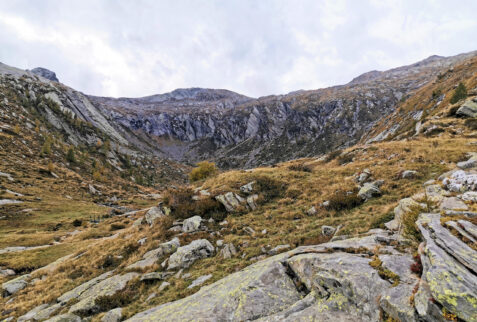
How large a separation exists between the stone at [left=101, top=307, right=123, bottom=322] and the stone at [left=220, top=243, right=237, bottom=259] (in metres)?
5.24

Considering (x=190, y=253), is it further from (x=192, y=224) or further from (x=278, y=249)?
(x=278, y=249)

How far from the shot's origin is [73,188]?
181 feet

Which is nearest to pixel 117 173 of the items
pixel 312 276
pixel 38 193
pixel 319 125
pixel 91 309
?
pixel 38 193

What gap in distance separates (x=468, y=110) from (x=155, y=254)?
4710 cm

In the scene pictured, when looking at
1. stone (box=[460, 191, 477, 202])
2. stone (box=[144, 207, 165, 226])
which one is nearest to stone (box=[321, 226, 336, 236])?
stone (box=[460, 191, 477, 202])

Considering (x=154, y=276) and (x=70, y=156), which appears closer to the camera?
(x=154, y=276)

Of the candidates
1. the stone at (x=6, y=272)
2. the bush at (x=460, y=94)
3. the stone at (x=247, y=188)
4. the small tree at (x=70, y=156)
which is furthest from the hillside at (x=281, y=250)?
the small tree at (x=70, y=156)

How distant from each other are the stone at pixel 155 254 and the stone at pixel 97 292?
0.91m

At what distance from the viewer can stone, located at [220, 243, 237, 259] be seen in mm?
11477

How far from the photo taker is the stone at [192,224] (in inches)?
600

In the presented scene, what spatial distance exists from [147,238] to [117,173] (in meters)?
87.7

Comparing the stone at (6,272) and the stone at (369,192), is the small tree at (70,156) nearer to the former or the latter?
the stone at (6,272)

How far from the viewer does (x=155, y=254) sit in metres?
13.3

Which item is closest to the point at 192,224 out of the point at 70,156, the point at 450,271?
the point at 450,271
